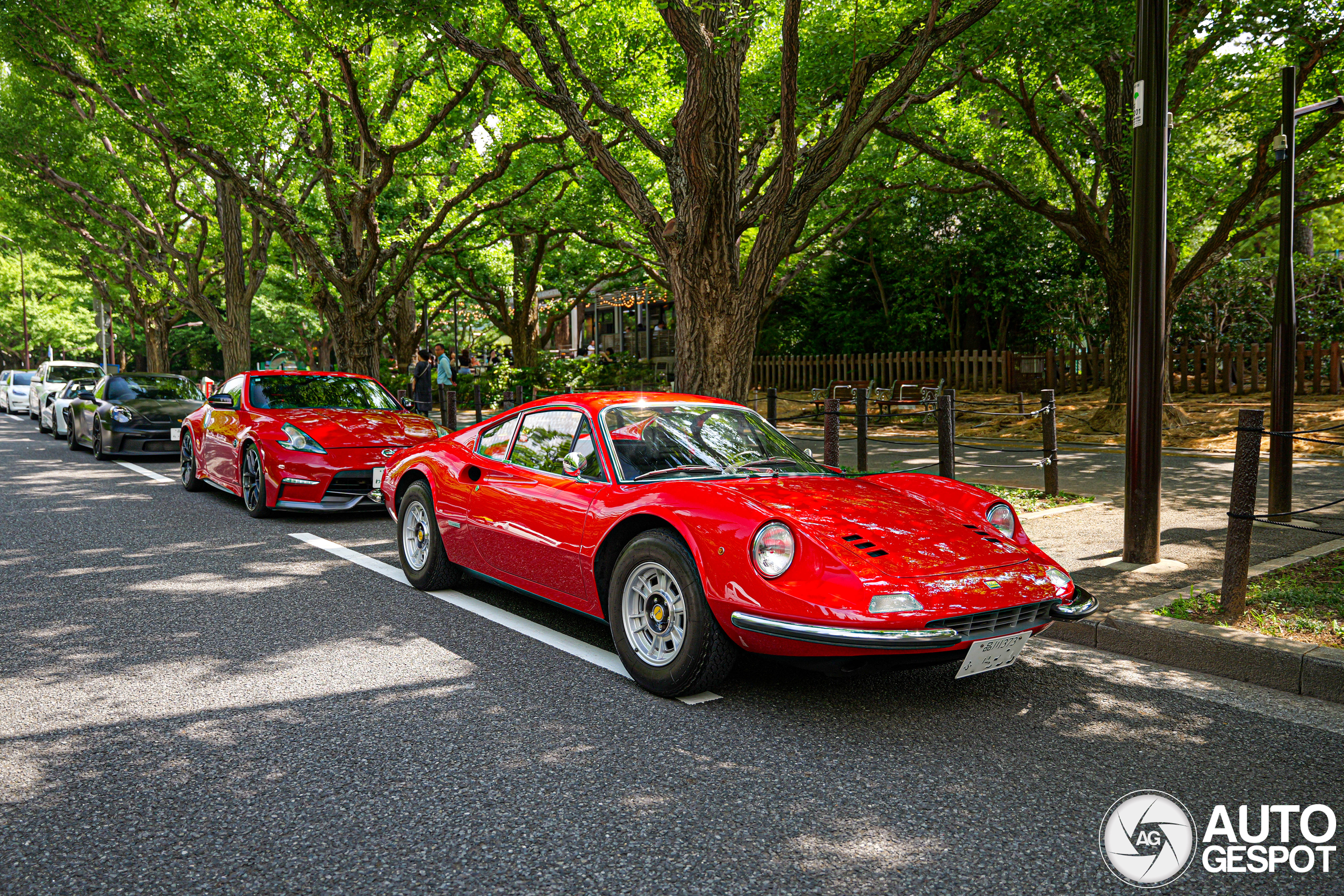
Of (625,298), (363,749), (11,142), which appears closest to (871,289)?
(625,298)

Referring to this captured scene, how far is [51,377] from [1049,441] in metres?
28.4

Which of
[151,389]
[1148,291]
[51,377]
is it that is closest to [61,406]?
[151,389]

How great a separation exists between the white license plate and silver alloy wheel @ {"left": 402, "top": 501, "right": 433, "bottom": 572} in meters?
3.62

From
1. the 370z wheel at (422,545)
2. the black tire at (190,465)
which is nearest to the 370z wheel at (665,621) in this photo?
the 370z wheel at (422,545)

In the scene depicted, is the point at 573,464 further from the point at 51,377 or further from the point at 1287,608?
the point at 51,377

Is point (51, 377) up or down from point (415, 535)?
up

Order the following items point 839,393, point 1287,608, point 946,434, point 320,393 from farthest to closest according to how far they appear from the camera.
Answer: point 839,393 → point 320,393 → point 946,434 → point 1287,608

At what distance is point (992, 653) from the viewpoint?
383 centimetres

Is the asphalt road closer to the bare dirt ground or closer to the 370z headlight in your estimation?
the 370z headlight

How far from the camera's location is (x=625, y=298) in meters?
38.7

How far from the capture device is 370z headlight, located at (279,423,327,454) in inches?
346

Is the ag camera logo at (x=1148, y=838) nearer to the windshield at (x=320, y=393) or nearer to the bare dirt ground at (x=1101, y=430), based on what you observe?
the windshield at (x=320, y=393)

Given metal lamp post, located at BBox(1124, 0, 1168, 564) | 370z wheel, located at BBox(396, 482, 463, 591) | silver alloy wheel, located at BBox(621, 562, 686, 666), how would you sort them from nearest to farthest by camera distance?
silver alloy wheel, located at BBox(621, 562, 686, 666), 370z wheel, located at BBox(396, 482, 463, 591), metal lamp post, located at BBox(1124, 0, 1168, 564)

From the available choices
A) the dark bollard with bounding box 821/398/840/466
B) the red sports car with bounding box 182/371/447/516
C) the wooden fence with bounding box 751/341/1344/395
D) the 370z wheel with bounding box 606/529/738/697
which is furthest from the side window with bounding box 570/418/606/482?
the wooden fence with bounding box 751/341/1344/395
